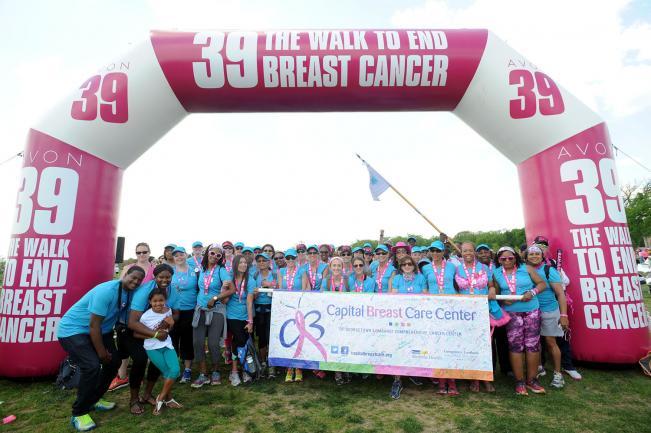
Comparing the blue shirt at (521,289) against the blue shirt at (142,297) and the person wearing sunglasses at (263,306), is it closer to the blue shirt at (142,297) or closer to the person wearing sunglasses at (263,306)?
the person wearing sunglasses at (263,306)

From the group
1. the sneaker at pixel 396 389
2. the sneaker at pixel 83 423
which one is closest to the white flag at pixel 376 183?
the sneaker at pixel 396 389

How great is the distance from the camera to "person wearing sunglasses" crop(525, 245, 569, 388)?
16.5ft

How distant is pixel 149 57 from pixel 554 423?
7875mm

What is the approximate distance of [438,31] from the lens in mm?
6270

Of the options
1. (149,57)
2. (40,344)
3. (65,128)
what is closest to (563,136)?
(149,57)

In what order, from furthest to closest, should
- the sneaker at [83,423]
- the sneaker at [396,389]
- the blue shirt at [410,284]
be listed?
1. the blue shirt at [410,284]
2. the sneaker at [396,389]
3. the sneaker at [83,423]

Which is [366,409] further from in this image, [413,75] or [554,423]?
[413,75]

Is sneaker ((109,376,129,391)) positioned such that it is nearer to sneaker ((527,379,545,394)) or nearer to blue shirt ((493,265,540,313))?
blue shirt ((493,265,540,313))

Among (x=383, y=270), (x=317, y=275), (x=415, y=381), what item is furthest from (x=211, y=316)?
(x=415, y=381)

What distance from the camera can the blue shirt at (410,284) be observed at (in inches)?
197

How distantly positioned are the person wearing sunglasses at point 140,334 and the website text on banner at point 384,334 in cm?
157

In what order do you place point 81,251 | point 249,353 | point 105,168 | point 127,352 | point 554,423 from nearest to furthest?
point 554,423 → point 127,352 → point 249,353 → point 81,251 → point 105,168

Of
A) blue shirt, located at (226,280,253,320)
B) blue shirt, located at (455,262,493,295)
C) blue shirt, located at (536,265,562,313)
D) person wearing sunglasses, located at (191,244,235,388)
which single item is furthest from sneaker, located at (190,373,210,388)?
blue shirt, located at (536,265,562,313)

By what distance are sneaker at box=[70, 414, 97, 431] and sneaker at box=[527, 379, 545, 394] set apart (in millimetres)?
5450
